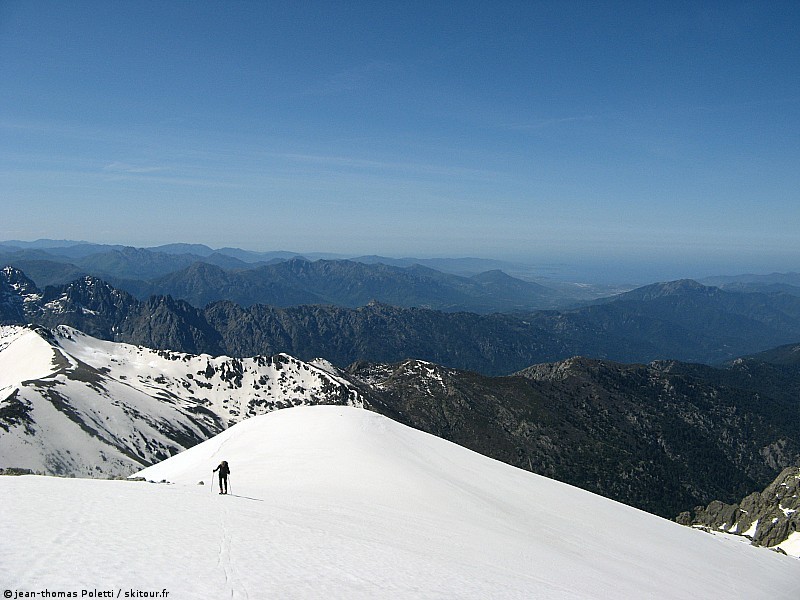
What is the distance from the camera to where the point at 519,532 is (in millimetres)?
24656

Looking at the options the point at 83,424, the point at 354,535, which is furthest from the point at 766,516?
the point at 83,424

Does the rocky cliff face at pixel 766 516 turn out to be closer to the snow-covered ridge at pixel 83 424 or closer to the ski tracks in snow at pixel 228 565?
the ski tracks in snow at pixel 228 565

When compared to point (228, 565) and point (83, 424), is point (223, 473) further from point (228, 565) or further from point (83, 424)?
point (83, 424)

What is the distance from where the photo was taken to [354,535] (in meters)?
17.3

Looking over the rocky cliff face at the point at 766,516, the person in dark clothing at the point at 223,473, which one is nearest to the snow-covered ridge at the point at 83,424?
the person in dark clothing at the point at 223,473

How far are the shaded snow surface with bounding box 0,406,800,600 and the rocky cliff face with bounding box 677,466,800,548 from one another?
3393 cm

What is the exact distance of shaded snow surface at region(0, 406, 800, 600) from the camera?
1116cm

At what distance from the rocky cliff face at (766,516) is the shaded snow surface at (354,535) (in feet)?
111

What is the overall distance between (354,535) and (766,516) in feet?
276

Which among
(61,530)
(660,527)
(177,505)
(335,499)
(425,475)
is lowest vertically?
(660,527)

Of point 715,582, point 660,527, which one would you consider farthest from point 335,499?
point 660,527

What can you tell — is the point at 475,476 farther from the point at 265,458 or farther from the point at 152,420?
the point at 152,420

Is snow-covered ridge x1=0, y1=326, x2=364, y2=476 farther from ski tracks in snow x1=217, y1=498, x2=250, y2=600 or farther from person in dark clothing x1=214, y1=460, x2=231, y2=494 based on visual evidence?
ski tracks in snow x1=217, y1=498, x2=250, y2=600

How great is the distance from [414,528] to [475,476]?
16241 millimetres
